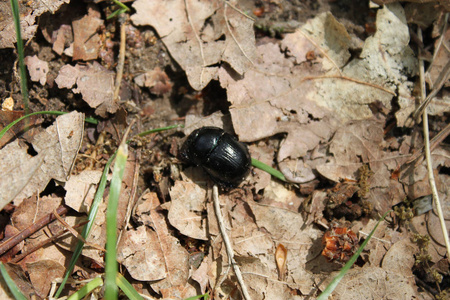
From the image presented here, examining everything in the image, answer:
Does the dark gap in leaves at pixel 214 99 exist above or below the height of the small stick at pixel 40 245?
above

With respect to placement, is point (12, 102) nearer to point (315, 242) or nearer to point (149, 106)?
point (149, 106)

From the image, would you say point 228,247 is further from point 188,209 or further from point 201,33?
point 201,33

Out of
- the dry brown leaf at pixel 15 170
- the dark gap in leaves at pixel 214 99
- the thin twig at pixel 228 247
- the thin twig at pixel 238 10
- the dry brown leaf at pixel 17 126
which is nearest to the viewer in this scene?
the dry brown leaf at pixel 15 170

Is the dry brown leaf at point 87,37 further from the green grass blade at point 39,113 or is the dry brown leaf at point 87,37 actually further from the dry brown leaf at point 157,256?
the dry brown leaf at point 157,256

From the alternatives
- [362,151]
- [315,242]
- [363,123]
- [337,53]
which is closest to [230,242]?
[315,242]

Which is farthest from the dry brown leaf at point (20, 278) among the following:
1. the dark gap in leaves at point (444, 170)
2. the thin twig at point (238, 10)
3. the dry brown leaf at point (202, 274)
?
the dark gap in leaves at point (444, 170)

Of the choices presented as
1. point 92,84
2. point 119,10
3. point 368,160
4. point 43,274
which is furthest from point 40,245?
point 368,160
